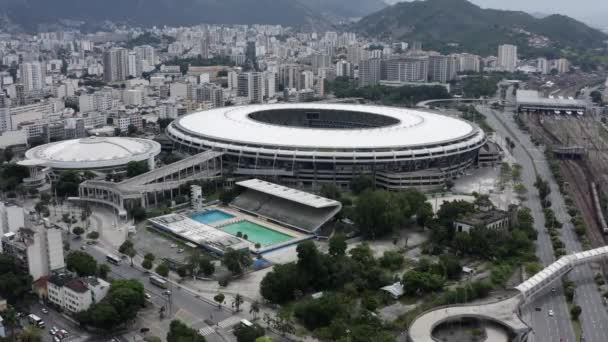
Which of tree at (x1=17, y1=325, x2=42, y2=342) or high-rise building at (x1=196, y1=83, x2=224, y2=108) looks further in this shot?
high-rise building at (x1=196, y1=83, x2=224, y2=108)

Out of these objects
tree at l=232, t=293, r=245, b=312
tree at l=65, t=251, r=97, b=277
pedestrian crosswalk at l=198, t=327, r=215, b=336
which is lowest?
pedestrian crosswalk at l=198, t=327, r=215, b=336

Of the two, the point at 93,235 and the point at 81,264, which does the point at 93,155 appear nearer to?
the point at 93,235

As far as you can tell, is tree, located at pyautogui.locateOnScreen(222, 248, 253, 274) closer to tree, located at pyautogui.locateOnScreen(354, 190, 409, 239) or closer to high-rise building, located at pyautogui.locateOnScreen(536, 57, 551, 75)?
tree, located at pyautogui.locateOnScreen(354, 190, 409, 239)

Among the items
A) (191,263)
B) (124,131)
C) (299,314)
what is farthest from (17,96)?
(299,314)

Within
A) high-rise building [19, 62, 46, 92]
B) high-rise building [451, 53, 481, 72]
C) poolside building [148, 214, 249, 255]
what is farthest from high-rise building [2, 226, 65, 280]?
high-rise building [451, 53, 481, 72]

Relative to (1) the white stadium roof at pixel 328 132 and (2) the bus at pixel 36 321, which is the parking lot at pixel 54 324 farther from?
(1) the white stadium roof at pixel 328 132

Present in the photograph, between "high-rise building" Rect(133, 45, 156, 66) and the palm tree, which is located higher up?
"high-rise building" Rect(133, 45, 156, 66)

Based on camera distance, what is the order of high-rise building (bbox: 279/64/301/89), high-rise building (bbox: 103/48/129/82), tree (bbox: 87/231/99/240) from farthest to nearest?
high-rise building (bbox: 103/48/129/82)
high-rise building (bbox: 279/64/301/89)
tree (bbox: 87/231/99/240)
